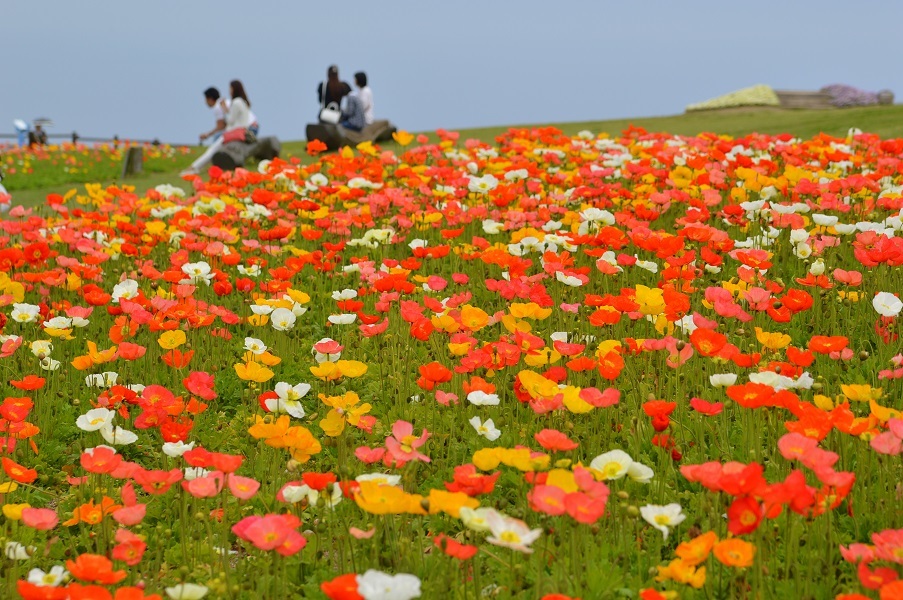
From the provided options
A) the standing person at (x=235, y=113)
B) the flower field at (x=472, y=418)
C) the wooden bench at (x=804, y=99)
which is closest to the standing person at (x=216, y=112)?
the standing person at (x=235, y=113)

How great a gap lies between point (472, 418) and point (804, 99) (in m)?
28.3

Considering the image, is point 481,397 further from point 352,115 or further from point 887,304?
point 352,115

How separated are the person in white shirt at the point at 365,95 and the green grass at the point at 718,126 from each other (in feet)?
2.42

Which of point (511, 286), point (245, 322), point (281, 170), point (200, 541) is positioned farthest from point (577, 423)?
point (281, 170)

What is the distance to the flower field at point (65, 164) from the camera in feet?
62.4

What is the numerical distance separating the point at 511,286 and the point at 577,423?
83 cm

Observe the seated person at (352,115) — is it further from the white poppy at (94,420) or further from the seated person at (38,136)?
the seated person at (38,136)

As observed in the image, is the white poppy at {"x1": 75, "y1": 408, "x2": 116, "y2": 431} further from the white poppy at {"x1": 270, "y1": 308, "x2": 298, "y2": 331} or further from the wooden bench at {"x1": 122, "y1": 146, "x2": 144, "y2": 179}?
the wooden bench at {"x1": 122, "y1": 146, "x2": 144, "y2": 179}

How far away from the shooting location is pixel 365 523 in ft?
11.5

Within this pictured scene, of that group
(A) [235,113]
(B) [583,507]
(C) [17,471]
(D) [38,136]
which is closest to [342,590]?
(B) [583,507]

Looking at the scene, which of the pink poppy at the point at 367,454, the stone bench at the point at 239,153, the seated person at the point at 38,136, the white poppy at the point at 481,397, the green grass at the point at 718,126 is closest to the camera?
the pink poppy at the point at 367,454

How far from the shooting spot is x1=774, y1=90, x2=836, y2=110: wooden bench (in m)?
28.7

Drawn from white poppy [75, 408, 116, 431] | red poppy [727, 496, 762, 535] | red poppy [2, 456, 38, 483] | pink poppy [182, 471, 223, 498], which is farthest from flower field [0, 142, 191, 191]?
red poppy [727, 496, 762, 535]

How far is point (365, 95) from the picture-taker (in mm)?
18531
